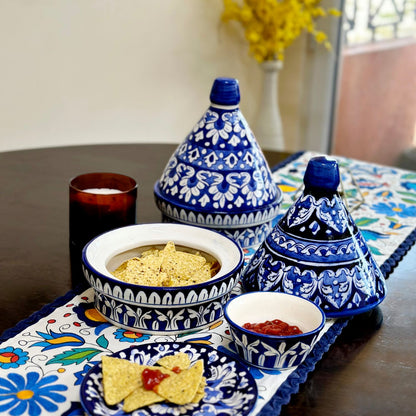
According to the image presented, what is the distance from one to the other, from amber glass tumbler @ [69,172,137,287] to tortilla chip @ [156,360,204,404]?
1.19ft

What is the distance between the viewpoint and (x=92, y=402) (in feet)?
2.24

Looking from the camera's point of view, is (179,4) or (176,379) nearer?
(176,379)

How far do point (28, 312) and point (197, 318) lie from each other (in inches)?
9.6

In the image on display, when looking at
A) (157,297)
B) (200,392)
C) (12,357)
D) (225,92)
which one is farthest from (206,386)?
(225,92)

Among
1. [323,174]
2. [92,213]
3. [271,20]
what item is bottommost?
[92,213]

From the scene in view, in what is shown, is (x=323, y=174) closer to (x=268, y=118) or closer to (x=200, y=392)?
(x=200, y=392)

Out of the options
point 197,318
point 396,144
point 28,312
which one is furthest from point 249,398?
point 396,144

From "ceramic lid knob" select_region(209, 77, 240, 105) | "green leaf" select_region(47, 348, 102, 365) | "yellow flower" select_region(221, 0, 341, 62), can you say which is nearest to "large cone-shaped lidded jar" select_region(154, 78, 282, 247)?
"ceramic lid knob" select_region(209, 77, 240, 105)

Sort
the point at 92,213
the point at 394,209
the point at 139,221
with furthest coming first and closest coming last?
the point at 394,209 → the point at 139,221 → the point at 92,213

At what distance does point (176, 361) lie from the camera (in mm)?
A: 765

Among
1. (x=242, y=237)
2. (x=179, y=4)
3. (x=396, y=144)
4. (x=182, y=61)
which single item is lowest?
(x=396, y=144)

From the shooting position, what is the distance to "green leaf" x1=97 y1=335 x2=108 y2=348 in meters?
0.85

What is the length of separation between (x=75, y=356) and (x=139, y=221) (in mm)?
475

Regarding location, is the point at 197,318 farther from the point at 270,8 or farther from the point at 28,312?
the point at 270,8
